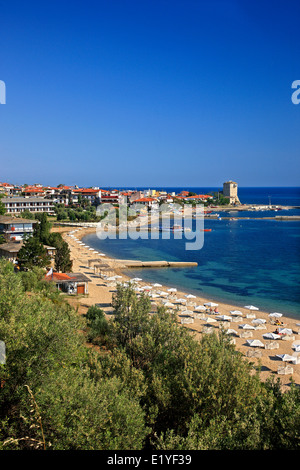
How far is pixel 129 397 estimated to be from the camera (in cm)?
697

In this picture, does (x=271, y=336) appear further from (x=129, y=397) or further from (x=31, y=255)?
(x=31, y=255)

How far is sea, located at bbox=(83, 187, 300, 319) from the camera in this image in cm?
2569

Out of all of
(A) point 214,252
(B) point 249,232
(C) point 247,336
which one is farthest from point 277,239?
(C) point 247,336

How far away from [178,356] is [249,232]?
2404 inches

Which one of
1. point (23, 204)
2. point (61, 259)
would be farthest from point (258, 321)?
point (23, 204)

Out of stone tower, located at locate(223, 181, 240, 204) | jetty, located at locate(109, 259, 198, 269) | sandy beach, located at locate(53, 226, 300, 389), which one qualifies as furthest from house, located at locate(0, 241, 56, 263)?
stone tower, located at locate(223, 181, 240, 204)

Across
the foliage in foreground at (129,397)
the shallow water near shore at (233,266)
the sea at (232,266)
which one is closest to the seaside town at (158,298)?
the sea at (232,266)

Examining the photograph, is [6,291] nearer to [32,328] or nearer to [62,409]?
[32,328]

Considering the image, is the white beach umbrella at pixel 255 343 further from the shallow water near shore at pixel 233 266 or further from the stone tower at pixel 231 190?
the stone tower at pixel 231 190

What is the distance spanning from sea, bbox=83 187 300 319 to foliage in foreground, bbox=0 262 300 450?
50.8 ft

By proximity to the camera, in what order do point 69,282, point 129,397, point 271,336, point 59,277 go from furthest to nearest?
1. point 69,282
2. point 59,277
3. point 271,336
4. point 129,397

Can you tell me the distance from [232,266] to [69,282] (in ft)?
64.0

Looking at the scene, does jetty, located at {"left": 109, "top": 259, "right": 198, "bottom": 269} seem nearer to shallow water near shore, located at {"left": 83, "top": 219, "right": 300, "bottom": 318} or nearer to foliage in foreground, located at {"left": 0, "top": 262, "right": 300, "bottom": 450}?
shallow water near shore, located at {"left": 83, "top": 219, "right": 300, "bottom": 318}

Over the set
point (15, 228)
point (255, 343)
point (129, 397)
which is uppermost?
point (15, 228)
